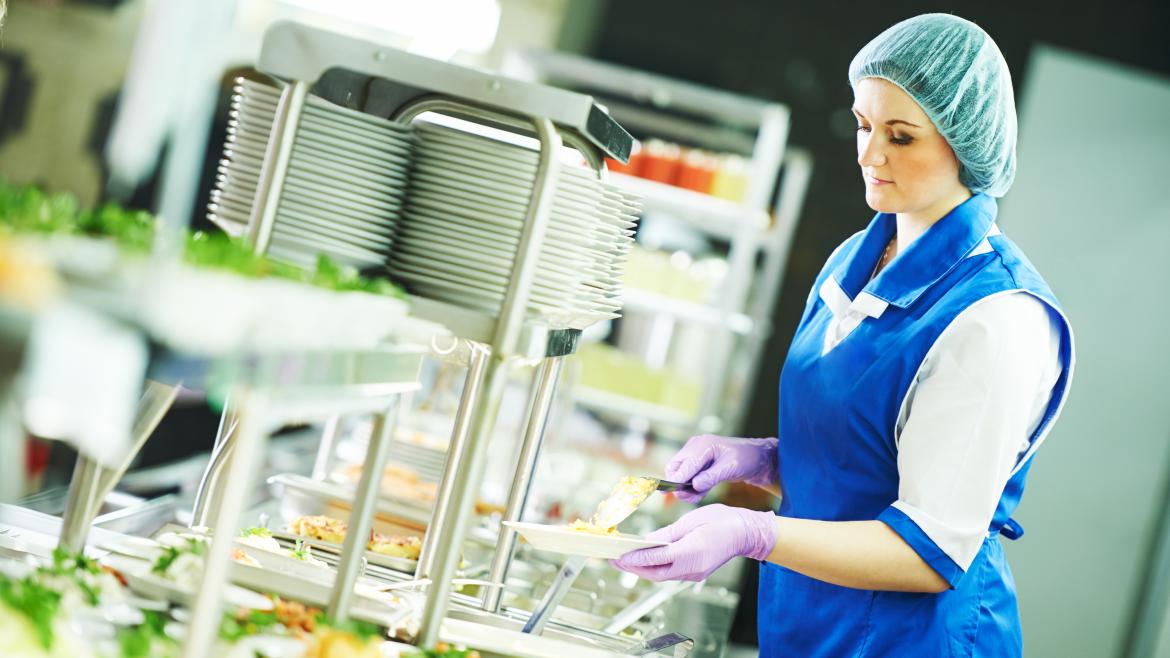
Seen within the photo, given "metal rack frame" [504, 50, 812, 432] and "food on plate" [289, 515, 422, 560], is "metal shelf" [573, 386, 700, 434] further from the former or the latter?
"food on plate" [289, 515, 422, 560]

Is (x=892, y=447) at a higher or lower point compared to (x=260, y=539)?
higher

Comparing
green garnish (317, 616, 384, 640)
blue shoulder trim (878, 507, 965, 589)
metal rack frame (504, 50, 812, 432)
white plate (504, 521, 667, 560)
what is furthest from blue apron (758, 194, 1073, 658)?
metal rack frame (504, 50, 812, 432)

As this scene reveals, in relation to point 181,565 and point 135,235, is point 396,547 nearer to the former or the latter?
point 181,565

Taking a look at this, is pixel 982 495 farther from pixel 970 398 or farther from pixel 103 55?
pixel 103 55

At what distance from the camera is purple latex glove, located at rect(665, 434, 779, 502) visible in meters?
2.21

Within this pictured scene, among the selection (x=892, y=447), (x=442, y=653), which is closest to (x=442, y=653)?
(x=442, y=653)

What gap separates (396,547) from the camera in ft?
6.94

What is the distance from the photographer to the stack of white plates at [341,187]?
1.47 m

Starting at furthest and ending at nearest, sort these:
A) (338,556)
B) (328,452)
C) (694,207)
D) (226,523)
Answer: (694,207) < (328,452) < (338,556) < (226,523)

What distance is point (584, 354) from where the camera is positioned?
5.16m

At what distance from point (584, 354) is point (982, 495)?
3.46 metres

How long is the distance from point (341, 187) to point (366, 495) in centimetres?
40

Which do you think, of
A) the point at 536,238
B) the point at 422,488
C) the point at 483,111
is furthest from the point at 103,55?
the point at 536,238

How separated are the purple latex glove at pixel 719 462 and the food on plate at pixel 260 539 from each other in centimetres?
78
